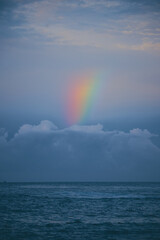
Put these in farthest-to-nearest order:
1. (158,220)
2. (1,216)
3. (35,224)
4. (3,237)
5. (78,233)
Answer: (1,216)
(158,220)
(35,224)
(78,233)
(3,237)

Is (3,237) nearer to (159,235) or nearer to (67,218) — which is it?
(67,218)

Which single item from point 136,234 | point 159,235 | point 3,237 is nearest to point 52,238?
point 3,237

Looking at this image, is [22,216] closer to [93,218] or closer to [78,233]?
[93,218]

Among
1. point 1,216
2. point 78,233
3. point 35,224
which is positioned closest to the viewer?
point 78,233

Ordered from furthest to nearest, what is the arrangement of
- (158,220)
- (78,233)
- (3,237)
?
(158,220) < (78,233) < (3,237)

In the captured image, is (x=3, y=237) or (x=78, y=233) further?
(x=78, y=233)

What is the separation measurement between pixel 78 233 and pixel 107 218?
975 cm

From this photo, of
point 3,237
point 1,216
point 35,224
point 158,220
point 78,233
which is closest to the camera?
point 3,237

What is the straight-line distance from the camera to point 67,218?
1483 inches

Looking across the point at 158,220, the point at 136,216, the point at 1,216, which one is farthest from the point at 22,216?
the point at 158,220

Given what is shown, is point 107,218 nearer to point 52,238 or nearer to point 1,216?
point 52,238

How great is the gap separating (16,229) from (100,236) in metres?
9.57

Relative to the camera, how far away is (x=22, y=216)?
129 ft

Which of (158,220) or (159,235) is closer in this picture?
(159,235)
